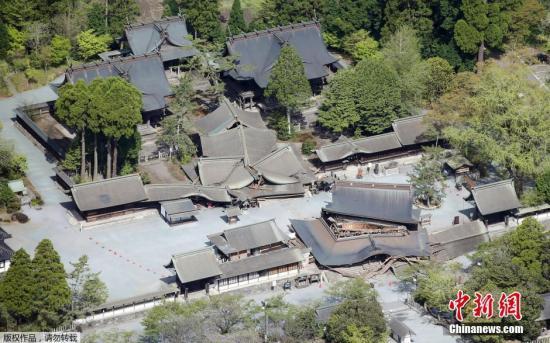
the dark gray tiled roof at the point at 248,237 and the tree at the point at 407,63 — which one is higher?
the tree at the point at 407,63

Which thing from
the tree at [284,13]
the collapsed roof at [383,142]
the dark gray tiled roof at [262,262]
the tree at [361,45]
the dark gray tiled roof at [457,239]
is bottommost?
the dark gray tiled roof at [457,239]

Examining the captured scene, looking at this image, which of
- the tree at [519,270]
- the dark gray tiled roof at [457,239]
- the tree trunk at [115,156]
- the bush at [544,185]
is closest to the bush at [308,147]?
the dark gray tiled roof at [457,239]

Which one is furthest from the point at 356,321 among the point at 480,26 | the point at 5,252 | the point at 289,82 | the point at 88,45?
the point at 88,45

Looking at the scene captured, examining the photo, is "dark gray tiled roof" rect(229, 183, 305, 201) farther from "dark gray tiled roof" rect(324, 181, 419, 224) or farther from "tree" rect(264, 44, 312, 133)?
"tree" rect(264, 44, 312, 133)

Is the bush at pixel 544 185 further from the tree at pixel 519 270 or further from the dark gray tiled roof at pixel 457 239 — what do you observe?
the tree at pixel 519 270

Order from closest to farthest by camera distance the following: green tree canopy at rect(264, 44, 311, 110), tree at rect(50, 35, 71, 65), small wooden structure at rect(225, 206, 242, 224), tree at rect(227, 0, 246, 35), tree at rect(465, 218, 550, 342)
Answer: tree at rect(465, 218, 550, 342), small wooden structure at rect(225, 206, 242, 224), green tree canopy at rect(264, 44, 311, 110), tree at rect(50, 35, 71, 65), tree at rect(227, 0, 246, 35)

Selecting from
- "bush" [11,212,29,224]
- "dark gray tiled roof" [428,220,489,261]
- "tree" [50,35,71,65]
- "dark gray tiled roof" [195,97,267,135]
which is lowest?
"dark gray tiled roof" [428,220,489,261]

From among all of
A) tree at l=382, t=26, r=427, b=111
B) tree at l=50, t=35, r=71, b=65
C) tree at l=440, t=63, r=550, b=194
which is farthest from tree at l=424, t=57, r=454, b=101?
tree at l=50, t=35, r=71, b=65

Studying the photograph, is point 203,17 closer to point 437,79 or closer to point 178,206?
point 437,79
